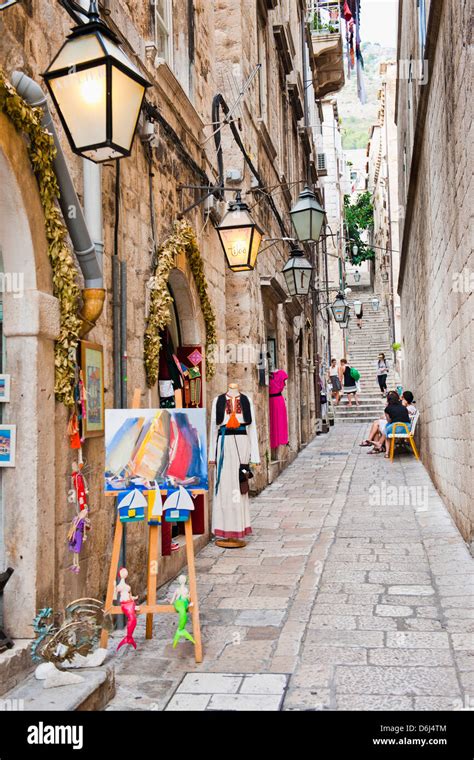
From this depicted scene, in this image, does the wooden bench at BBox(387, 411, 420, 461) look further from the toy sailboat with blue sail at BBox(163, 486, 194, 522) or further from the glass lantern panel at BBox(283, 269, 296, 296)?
the toy sailboat with blue sail at BBox(163, 486, 194, 522)

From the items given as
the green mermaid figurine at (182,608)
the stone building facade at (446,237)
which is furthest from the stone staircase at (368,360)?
the green mermaid figurine at (182,608)

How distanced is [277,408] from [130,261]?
7375 millimetres

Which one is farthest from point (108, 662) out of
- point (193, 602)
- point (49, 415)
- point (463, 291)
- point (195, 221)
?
point (195, 221)

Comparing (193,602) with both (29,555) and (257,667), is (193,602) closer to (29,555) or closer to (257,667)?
(257,667)

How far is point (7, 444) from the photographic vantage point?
3711 mm

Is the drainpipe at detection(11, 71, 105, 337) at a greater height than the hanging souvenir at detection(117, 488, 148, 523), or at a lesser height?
greater

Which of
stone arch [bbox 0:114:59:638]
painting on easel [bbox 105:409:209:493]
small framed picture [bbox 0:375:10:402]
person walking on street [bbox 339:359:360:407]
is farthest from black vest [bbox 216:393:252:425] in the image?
person walking on street [bbox 339:359:360:407]

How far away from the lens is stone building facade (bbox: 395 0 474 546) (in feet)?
19.2

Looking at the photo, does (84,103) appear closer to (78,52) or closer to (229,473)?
(78,52)

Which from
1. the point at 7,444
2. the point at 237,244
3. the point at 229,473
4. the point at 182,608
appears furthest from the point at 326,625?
the point at 237,244

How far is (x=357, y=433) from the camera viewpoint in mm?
19828

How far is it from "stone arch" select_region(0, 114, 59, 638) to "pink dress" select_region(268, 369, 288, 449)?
28.1 feet

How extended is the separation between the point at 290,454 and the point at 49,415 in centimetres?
1078

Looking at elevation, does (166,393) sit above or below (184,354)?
below
